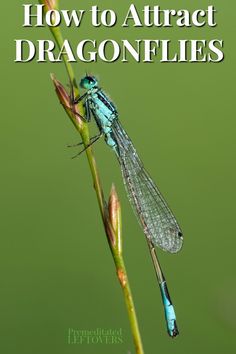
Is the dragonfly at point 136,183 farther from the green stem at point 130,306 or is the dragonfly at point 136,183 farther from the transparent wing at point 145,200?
the green stem at point 130,306

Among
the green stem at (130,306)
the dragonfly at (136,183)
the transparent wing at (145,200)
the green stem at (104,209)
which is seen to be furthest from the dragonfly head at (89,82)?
the green stem at (130,306)

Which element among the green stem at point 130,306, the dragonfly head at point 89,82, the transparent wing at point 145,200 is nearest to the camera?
the green stem at point 130,306

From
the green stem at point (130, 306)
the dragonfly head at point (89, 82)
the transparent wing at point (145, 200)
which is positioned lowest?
the green stem at point (130, 306)

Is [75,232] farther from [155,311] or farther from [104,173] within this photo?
[155,311]

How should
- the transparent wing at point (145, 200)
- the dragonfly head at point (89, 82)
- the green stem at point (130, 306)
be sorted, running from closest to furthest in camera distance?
1. the green stem at point (130, 306)
2. the dragonfly head at point (89, 82)
3. the transparent wing at point (145, 200)

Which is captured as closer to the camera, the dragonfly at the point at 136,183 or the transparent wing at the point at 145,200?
the dragonfly at the point at 136,183

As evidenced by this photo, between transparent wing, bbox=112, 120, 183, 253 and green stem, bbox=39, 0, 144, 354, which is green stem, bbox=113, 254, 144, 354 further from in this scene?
transparent wing, bbox=112, 120, 183, 253

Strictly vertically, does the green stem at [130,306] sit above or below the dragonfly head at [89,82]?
below

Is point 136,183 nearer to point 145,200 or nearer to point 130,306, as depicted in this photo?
point 145,200
